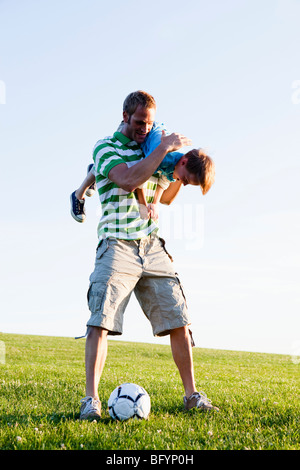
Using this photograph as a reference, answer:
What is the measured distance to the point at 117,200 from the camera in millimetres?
5738

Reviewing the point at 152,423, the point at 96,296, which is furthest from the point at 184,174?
the point at 152,423

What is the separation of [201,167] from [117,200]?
107cm

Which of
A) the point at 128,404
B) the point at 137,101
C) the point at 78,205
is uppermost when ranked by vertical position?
the point at 137,101

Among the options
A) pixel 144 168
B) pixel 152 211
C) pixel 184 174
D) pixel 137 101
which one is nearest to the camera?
pixel 144 168

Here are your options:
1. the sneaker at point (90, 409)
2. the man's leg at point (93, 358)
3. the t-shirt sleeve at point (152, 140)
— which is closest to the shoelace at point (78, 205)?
the t-shirt sleeve at point (152, 140)

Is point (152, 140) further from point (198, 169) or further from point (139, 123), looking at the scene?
point (198, 169)

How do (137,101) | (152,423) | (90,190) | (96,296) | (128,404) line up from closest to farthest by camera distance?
(152,423)
(128,404)
(96,296)
(137,101)
(90,190)

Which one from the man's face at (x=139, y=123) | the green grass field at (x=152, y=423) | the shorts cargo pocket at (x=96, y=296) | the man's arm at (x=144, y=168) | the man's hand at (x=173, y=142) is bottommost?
the green grass field at (x=152, y=423)

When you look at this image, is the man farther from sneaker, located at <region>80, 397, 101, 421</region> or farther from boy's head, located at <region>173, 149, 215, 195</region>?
boy's head, located at <region>173, 149, 215, 195</region>

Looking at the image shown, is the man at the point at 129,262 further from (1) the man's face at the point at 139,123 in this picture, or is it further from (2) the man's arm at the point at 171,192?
(2) the man's arm at the point at 171,192

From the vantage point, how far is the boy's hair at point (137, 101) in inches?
219

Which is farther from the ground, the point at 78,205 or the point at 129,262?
the point at 78,205

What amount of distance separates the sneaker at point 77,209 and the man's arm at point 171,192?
1.80 metres
